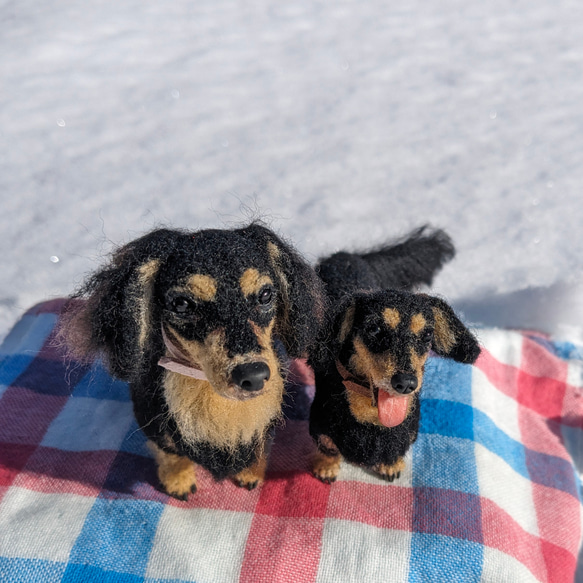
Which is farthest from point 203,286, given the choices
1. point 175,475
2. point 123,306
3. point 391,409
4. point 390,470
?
point 390,470

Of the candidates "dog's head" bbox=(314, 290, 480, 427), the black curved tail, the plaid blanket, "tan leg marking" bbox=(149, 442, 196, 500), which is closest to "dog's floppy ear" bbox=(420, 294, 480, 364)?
"dog's head" bbox=(314, 290, 480, 427)

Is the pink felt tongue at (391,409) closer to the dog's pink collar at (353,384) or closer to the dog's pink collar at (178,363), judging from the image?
the dog's pink collar at (353,384)

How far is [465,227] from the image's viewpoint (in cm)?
206

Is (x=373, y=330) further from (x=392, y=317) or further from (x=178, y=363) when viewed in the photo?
(x=178, y=363)

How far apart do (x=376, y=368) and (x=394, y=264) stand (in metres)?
0.54

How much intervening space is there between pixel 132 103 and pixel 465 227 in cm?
152

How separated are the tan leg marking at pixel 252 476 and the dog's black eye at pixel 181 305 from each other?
47cm

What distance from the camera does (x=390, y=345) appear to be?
0.98 m

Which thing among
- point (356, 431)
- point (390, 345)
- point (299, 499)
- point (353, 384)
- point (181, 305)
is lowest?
point (299, 499)

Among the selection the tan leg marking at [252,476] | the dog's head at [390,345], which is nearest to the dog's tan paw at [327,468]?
the tan leg marking at [252,476]

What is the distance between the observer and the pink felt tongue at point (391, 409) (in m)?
1.01

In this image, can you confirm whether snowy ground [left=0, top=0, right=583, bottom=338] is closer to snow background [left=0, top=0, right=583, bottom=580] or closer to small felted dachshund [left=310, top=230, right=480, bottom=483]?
snow background [left=0, top=0, right=583, bottom=580]

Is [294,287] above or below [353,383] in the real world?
above

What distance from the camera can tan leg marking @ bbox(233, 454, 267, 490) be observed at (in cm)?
127
